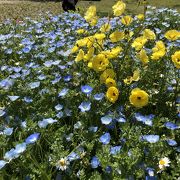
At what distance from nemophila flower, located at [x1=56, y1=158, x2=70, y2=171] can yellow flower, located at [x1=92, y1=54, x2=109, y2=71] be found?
878 millimetres

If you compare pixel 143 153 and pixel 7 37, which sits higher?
pixel 143 153

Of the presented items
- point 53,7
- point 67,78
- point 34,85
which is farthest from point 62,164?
point 53,7

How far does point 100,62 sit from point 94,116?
416 millimetres

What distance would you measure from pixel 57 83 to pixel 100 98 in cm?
63

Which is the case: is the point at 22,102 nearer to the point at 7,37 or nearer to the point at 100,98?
the point at 100,98

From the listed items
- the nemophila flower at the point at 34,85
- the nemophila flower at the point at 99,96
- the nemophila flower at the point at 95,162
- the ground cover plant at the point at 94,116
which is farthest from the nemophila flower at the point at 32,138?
the nemophila flower at the point at 34,85

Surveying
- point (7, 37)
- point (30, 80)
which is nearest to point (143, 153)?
point (30, 80)

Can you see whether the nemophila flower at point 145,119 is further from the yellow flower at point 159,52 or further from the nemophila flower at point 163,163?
the yellow flower at point 159,52

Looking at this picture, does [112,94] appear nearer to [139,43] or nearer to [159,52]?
[159,52]

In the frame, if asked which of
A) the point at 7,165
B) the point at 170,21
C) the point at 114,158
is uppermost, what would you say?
the point at 114,158

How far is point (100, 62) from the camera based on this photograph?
9.50ft

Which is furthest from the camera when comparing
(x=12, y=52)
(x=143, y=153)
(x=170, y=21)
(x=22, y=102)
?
(x=170, y=21)

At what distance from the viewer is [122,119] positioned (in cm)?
261

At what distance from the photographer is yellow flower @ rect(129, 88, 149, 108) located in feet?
8.43
